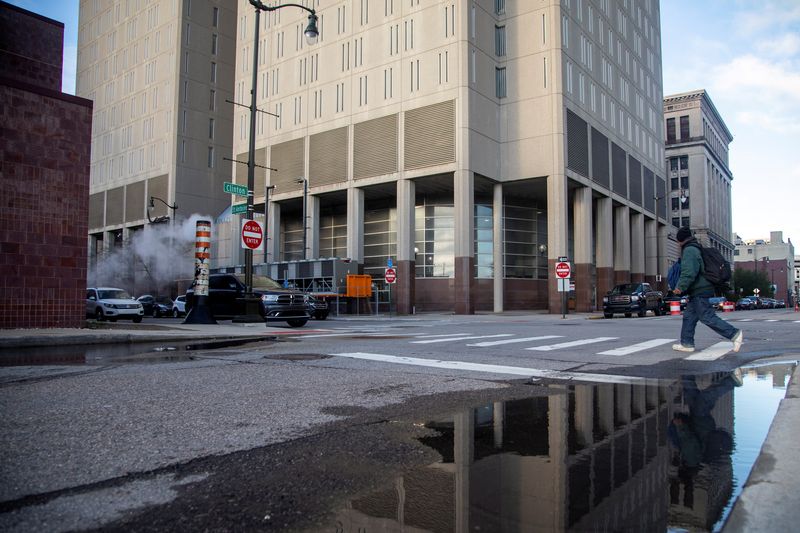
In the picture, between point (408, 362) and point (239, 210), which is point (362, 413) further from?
point (239, 210)

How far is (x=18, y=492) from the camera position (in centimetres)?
265

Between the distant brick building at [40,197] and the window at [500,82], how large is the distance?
31416mm

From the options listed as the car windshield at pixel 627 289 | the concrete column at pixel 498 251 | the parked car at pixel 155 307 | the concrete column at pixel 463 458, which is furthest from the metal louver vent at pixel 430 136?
the concrete column at pixel 463 458

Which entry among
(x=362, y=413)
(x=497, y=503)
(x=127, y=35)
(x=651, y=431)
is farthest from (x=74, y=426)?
(x=127, y=35)

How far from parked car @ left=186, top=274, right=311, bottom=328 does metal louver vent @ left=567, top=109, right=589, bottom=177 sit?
90.0 feet

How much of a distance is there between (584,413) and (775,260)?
533ft

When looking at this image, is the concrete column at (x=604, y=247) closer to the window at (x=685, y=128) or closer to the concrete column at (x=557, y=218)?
the concrete column at (x=557, y=218)

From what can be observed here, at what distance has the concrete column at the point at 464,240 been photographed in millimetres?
36250

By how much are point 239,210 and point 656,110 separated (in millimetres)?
55474

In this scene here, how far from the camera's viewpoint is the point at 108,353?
9320 millimetres

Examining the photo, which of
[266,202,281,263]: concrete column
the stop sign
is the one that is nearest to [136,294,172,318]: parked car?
[266,202,281,263]: concrete column

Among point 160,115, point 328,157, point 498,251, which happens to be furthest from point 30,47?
point 160,115

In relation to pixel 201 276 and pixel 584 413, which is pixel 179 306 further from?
pixel 584 413

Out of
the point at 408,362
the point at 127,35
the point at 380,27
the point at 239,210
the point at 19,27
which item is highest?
the point at 127,35
